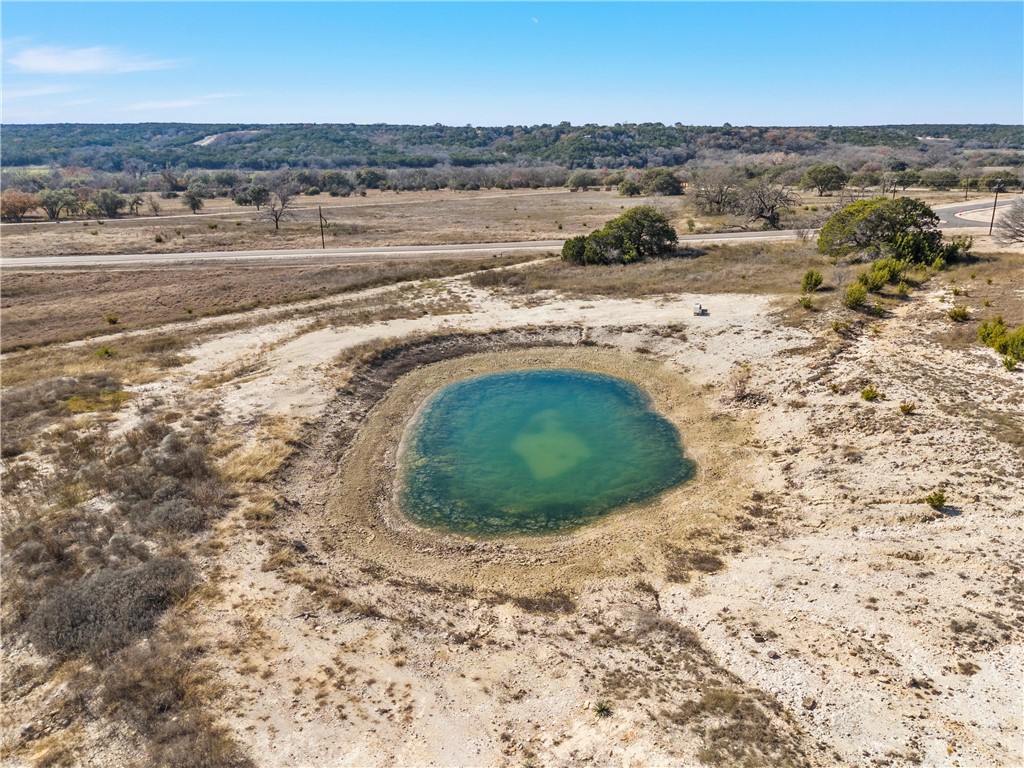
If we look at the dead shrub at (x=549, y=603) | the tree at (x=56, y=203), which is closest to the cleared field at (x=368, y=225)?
the tree at (x=56, y=203)

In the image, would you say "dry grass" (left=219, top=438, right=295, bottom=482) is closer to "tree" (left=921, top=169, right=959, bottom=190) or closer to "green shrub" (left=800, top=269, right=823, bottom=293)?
"green shrub" (left=800, top=269, right=823, bottom=293)

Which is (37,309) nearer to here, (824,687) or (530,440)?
(530,440)

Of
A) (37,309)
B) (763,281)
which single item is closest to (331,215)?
(37,309)

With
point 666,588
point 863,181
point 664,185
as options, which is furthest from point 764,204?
point 666,588

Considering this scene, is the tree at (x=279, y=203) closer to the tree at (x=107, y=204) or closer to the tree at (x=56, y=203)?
the tree at (x=107, y=204)

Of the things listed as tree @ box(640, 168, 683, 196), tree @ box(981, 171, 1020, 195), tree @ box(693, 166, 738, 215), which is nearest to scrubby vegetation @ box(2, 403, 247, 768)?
tree @ box(693, 166, 738, 215)

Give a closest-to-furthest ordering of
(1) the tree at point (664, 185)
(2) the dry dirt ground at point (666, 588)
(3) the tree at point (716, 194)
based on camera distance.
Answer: (2) the dry dirt ground at point (666, 588)
(3) the tree at point (716, 194)
(1) the tree at point (664, 185)
